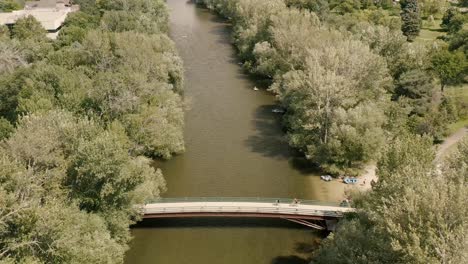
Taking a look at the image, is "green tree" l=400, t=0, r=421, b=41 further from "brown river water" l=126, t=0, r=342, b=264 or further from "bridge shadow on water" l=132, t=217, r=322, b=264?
"bridge shadow on water" l=132, t=217, r=322, b=264

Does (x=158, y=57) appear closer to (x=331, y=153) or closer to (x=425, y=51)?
(x=331, y=153)

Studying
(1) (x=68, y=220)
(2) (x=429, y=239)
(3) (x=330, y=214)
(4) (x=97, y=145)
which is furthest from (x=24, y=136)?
(2) (x=429, y=239)

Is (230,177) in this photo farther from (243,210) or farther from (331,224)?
(331,224)

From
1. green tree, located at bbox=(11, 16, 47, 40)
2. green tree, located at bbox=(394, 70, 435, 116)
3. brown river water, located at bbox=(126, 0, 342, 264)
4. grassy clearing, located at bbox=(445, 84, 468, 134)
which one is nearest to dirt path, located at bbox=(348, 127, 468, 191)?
grassy clearing, located at bbox=(445, 84, 468, 134)

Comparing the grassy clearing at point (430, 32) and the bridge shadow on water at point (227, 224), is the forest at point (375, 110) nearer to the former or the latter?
the grassy clearing at point (430, 32)

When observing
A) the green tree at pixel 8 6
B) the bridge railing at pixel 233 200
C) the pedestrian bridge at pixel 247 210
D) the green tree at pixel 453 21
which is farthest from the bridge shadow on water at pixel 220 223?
the green tree at pixel 8 6

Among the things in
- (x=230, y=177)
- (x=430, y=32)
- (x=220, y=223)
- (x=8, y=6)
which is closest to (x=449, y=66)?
(x=230, y=177)
